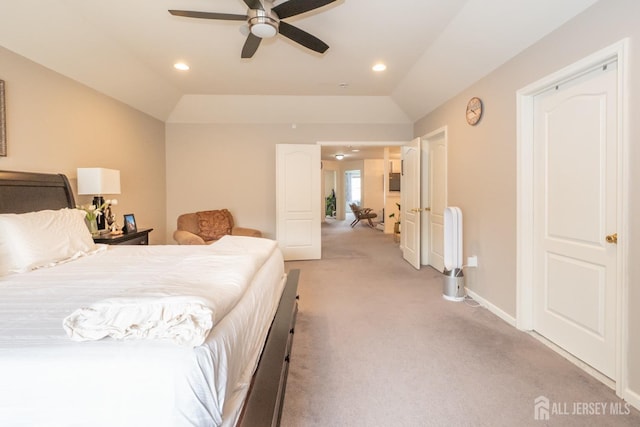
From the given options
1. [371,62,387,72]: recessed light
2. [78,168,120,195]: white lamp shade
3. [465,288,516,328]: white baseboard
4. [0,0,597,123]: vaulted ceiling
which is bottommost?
[465,288,516,328]: white baseboard

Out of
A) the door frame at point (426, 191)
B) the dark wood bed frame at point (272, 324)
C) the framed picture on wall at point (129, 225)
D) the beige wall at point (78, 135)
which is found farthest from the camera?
the door frame at point (426, 191)

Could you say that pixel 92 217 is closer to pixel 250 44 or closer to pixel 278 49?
pixel 250 44

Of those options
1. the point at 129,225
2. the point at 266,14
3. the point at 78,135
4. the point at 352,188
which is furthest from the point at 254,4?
the point at 352,188

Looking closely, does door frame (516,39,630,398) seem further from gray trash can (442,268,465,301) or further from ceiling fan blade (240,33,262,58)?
ceiling fan blade (240,33,262,58)

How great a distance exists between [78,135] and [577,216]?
4695mm

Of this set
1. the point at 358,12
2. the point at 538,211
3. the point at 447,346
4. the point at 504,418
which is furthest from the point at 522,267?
the point at 358,12

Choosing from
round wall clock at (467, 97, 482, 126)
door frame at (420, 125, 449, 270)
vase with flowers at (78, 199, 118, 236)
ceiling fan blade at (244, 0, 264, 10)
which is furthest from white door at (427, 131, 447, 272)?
vase with flowers at (78, 199, 118, 236)

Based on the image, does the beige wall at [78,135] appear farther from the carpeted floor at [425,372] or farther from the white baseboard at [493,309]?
the white baseboard at [493,309]

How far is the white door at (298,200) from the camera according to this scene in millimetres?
5203

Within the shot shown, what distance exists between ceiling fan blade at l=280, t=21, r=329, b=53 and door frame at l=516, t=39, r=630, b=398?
1793mm

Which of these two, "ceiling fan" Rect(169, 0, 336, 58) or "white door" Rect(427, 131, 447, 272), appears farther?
"white door" Rect(427, 131, 447, 272)

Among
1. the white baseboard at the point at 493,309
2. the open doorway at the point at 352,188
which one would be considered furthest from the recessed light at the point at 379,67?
the open doorway at the point at 352,188

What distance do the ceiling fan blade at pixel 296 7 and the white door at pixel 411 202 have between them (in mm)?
2964

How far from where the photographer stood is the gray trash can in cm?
334
